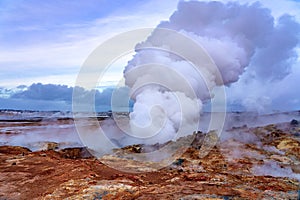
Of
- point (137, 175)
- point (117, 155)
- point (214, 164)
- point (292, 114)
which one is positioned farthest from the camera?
point (292, 114)

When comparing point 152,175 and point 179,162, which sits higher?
point 179,162

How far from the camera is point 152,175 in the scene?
15219 millimetres

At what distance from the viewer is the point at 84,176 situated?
1411 centimetres

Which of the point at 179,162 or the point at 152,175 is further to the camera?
the point at 179,162

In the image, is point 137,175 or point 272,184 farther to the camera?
point 137,175

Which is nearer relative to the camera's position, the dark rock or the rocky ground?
the rocky ground

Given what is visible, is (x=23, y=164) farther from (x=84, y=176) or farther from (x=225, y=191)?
(x=225, y=191)

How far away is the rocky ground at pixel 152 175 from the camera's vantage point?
12.0 meters

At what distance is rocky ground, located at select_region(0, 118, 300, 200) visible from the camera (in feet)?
39.4

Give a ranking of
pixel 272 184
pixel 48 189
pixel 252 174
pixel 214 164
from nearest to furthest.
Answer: pixel 48 189
pixel 272 184
pixel 252 174
pixel 214 164

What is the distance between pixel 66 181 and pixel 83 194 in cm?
206

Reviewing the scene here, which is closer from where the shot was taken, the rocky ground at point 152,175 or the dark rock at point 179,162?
the rocky ground at point 152,175

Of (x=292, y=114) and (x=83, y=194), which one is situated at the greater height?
(x=292, y=114)

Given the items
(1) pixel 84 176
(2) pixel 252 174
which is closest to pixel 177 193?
(1) pixel 84 176
